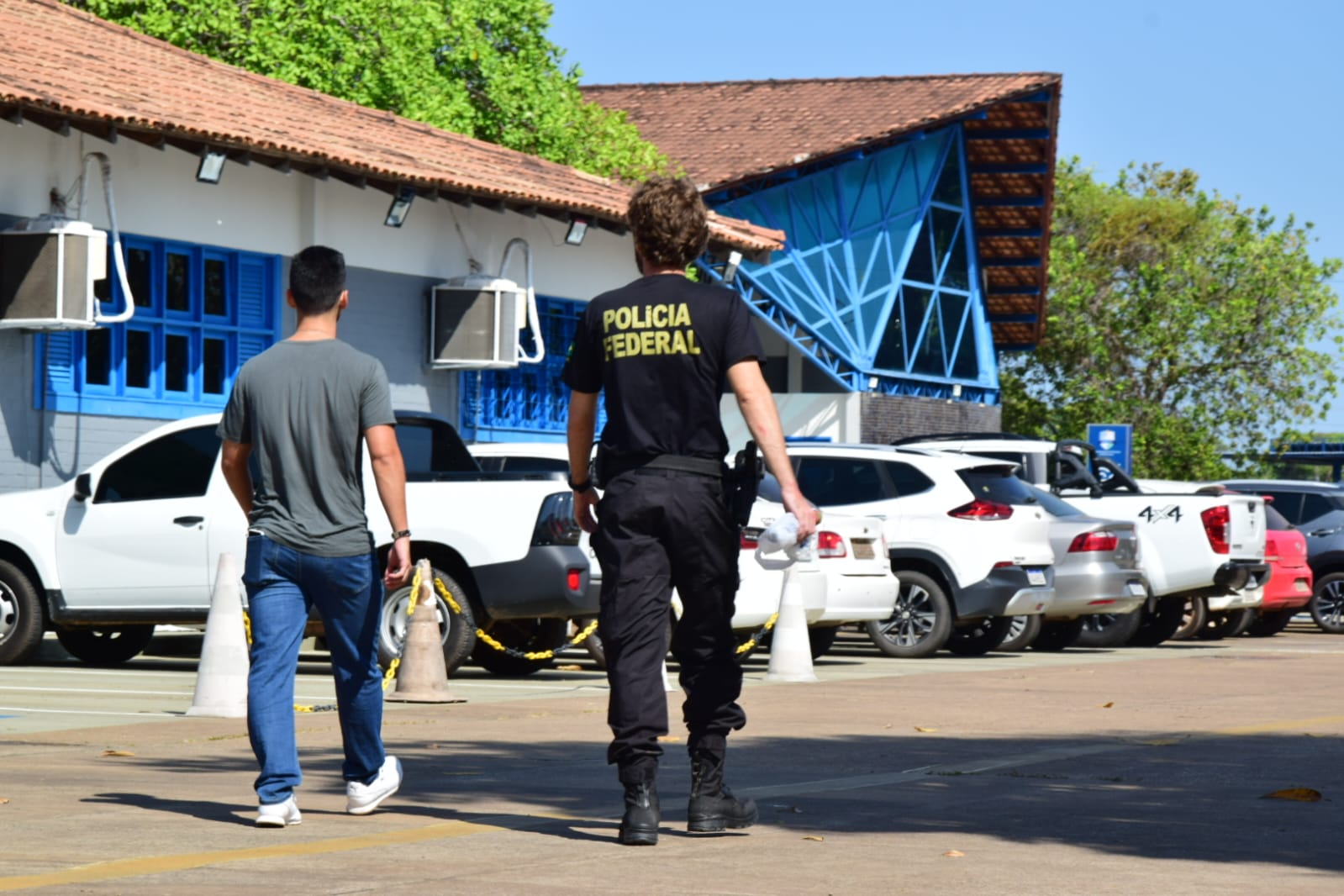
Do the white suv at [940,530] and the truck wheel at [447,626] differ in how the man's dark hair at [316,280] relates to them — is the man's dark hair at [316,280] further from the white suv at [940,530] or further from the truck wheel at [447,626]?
the white suv at [940,530]

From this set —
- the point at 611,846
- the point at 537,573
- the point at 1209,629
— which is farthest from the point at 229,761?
the point at 1209,629

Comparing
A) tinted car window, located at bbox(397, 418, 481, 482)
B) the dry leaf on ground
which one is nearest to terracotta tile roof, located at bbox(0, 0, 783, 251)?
tinted car window, located at bbox(397, 418, 481, 482)

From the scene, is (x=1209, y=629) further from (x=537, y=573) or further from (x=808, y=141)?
(x=808, y=141)

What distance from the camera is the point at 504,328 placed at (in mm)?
25406

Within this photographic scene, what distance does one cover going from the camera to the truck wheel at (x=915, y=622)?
19.2 metres

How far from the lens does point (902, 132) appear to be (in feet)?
134

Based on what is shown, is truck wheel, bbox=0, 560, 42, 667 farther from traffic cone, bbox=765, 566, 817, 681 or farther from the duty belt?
the duty belt

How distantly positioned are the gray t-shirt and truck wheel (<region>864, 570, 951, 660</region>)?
11.9 metres

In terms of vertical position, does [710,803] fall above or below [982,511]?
below

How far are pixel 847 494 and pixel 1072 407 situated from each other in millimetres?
35191

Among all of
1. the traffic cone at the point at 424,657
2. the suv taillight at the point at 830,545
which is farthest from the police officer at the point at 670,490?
the suv taillight at the point at 830,545

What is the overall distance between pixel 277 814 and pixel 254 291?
15.7 metres

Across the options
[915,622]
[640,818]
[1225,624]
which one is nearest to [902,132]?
[1225,624]

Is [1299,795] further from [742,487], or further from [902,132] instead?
[902,132]
